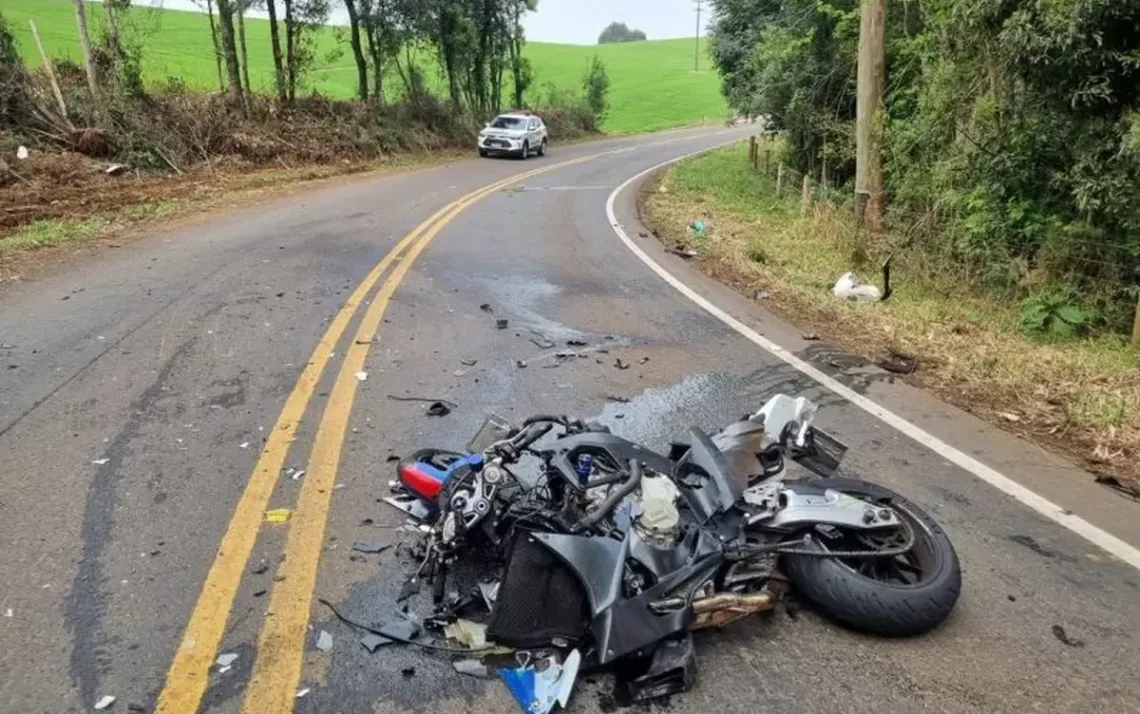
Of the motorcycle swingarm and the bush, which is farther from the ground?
the bush

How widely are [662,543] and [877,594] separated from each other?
901 millimetres

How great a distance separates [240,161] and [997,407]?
1959 cm

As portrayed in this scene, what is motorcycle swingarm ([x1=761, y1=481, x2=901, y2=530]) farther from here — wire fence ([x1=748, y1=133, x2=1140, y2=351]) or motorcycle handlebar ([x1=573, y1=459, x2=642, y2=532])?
wire fence ([x1=748, y1=133, x2=1140, y2=351])

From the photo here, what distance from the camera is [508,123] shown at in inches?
1210

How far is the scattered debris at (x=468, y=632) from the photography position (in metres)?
3.13

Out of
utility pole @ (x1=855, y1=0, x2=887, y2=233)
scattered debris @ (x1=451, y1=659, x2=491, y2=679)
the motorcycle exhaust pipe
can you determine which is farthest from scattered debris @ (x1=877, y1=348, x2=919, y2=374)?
utility pole @ (x1=855, y1=0, x2=887, y2=233)

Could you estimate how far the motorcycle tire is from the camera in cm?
323

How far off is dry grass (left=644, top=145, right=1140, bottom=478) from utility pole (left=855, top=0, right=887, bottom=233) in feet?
1.70

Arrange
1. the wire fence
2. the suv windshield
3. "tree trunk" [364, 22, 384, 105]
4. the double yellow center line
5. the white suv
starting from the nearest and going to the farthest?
1. the double yellow center line
2. the wire fence
3. "tree trunk" [364, 22, 384, 105]
4. the white suv
5. the suv windshield

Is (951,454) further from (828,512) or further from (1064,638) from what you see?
(828,512)

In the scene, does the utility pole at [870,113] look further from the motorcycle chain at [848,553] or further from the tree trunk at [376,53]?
the tree trunk at [376,53]

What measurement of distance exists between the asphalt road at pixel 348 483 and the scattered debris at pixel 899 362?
0.69 feet

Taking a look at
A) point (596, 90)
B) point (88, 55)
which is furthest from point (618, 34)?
point (88, 55)

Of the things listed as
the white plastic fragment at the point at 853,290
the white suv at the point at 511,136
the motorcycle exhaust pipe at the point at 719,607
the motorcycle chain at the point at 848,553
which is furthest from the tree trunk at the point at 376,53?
the motorcycle exhaust pipe at the point at 719,607
